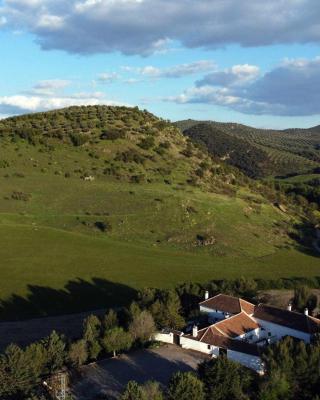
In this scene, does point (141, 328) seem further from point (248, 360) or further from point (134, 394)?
point (134, 394)

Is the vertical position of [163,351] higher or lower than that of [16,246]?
lower

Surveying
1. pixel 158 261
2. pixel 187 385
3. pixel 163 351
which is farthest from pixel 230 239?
pixel 187 385

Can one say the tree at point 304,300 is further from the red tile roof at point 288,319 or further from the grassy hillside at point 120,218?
the grassy hillside at point 120,218

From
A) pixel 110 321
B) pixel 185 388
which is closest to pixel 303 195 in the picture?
pixel 110 321

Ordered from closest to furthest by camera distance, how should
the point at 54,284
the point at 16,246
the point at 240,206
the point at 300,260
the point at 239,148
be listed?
the point at 54,284, the point at 16,246, the point at 300,260, the point at 240,206, the point at 239,148

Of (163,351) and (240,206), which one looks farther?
(240,206)

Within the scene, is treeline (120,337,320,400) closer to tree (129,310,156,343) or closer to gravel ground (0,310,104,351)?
tree (129,310,156,343)

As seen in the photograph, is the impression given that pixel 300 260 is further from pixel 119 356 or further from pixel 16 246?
pixel 119 356
